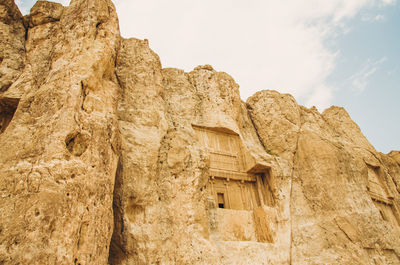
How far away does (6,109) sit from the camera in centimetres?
868

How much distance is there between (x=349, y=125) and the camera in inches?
762

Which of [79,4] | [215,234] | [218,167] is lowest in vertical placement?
[215,234]

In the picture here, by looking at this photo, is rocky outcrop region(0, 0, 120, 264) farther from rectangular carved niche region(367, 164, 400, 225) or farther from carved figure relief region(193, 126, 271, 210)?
rectangular carved niche region(367, 164, 400, 225)

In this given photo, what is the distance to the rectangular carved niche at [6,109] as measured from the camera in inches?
328

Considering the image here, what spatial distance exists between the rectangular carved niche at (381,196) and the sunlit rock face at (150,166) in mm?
130

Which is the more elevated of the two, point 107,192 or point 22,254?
point 107,192

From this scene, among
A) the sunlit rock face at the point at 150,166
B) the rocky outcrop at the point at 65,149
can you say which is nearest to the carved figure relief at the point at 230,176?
the sunlit rock face at the point at 150,166

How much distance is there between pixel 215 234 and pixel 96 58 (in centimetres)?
686

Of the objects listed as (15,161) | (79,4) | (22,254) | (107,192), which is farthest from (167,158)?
(79,4)

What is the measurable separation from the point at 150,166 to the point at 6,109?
463 centimetres

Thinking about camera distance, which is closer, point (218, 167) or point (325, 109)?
point (218, 167)

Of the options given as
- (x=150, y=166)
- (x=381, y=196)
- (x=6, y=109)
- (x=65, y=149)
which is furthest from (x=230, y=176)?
(x=381, y=196)

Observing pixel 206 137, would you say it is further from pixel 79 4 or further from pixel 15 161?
pixel 15 161

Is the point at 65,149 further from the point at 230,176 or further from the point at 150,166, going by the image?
the point at 230,176
